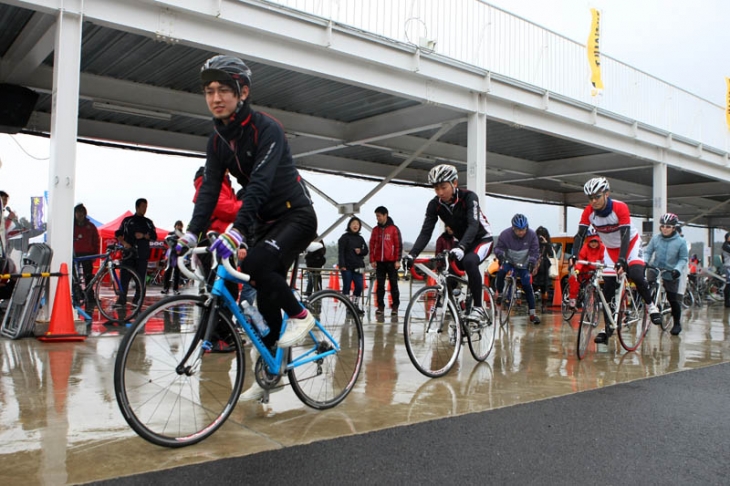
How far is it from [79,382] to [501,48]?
36.4ft

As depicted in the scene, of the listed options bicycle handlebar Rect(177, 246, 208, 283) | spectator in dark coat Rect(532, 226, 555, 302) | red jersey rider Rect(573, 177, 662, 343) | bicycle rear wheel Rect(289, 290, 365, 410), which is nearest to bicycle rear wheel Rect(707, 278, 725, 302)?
spectator in dark coat Rect(532, 226, 555, 302)

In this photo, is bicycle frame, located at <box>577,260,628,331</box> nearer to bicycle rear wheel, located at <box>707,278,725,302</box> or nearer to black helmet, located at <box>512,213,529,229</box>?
black helmet, located at <box>512,213,529,229</box>

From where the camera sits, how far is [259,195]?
3.50 meters

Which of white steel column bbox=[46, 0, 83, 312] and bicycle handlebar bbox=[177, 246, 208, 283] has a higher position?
white steel column bbox=[46, 0, 83, 312]

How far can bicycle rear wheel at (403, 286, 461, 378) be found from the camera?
547 cm

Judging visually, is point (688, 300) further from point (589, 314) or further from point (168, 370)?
point (168, 370)

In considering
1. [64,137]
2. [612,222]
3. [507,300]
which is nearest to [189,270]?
[64,137]

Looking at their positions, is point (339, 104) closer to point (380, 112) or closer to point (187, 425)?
point (380, 112)

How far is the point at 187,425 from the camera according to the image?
362cm

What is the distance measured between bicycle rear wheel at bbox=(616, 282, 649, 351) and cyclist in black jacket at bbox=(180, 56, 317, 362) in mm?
5028

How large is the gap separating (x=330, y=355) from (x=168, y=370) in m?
1.21

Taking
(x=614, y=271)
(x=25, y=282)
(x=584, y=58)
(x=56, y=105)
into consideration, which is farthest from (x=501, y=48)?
(x=25, y=282)

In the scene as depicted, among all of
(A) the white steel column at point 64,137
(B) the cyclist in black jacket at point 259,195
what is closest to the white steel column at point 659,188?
(A) the white steel column at point 64,137

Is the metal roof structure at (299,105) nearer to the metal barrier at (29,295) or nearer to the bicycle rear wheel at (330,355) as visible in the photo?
the metal barrier at (29,295)
